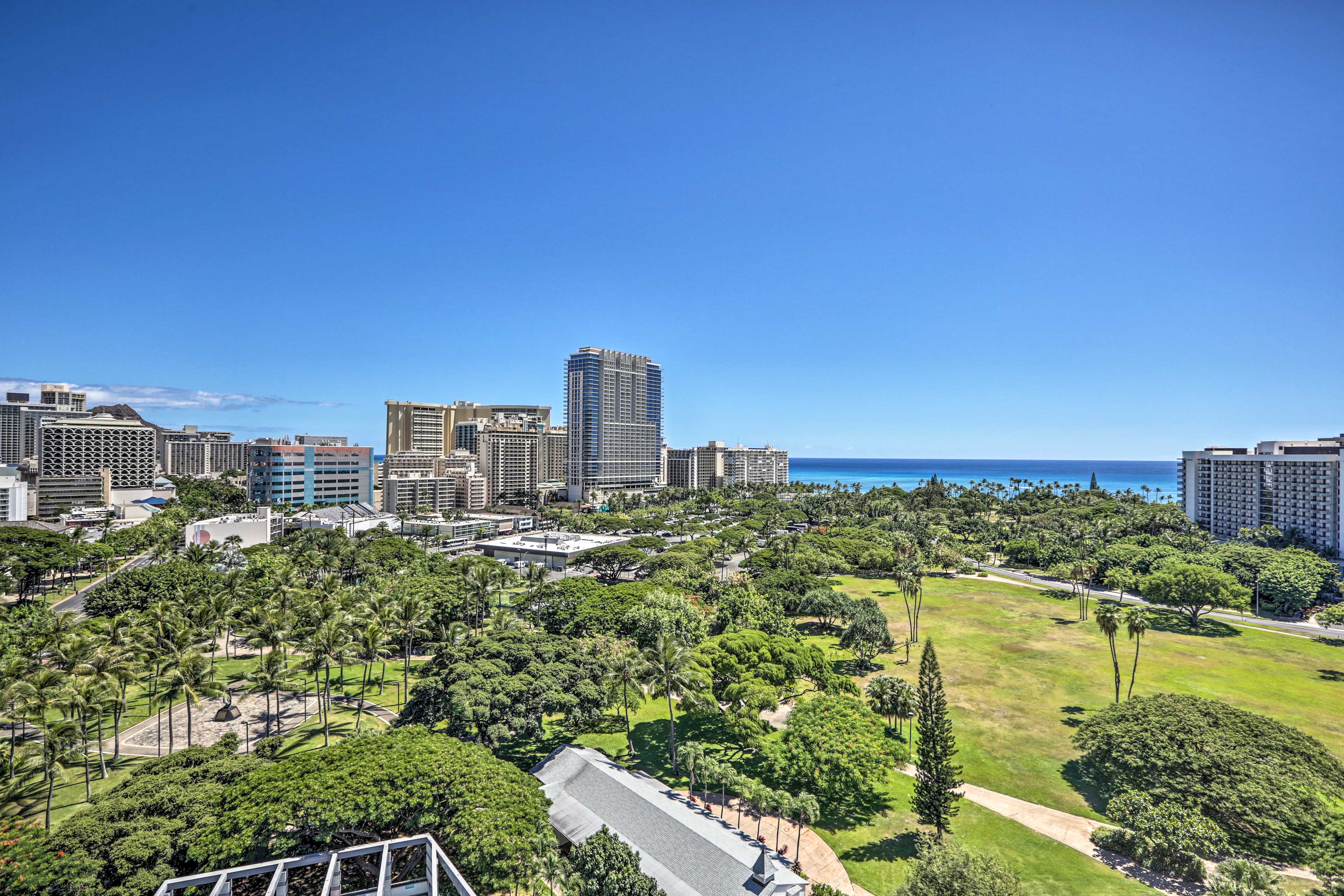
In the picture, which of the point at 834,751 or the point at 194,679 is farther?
the point at 194,679

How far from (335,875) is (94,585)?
7728 cm

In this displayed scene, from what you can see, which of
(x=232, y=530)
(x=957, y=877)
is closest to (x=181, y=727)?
(x=957, y=877)

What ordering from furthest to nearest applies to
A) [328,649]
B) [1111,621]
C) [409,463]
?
[409,463]
[1111,621]
[328,649]

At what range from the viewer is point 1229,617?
6906 cm

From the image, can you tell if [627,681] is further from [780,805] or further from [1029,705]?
[1029,705]

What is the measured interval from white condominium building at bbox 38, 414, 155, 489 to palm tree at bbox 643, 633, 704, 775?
16013 cm

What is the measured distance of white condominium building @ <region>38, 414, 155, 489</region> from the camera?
131 metres

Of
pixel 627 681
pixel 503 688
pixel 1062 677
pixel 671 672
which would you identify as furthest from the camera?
pixel 1062 677

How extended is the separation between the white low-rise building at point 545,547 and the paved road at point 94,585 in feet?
138

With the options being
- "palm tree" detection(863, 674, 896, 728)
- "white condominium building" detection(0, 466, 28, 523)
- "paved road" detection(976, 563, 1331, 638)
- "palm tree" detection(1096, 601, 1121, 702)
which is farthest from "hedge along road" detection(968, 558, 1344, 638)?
"white condominium building" detection(0, 466, 28, 523)

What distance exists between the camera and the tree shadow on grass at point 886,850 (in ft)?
89.9

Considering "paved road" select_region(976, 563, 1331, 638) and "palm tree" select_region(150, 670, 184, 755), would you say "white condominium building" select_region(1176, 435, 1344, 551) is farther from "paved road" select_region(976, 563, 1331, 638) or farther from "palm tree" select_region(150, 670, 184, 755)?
"palm tree" select_region(150, 670, 184, 755)

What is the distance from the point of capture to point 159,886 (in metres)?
20.0

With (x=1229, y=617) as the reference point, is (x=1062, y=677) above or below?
above
